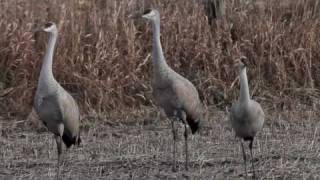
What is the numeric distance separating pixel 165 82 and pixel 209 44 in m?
3.39

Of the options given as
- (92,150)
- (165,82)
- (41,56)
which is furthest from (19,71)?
(165,82)

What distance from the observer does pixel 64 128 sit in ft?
27.6

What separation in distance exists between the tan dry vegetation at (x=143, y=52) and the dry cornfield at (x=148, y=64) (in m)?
0.01

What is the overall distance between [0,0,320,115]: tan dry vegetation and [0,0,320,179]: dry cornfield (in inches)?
0.6

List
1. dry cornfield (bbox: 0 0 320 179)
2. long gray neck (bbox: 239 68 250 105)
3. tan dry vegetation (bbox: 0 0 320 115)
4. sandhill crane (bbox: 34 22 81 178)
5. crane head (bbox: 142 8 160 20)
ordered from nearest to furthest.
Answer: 1. long gray neck (bbox: 239 68 250 105)
2. sandhill crane (bbox: 34 22 81 178)
3. crane head (bbox: 142 8 160 20)
4. dry cornfield (bbox: 0 0 320 179)
5. tan dry vegetation (bbox: 0 0 320 115)

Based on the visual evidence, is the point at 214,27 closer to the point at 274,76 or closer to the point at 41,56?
the point at 274,76

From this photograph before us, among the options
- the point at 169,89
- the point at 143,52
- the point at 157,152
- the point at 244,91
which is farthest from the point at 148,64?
the point at 244,91

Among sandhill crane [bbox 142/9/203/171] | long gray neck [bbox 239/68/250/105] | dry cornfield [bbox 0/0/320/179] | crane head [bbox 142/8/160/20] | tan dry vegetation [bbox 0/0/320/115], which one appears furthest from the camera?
tan dry vegetation [bbox 0/0/320/115]

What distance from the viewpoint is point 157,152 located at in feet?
29.7

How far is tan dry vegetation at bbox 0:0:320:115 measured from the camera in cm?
1124

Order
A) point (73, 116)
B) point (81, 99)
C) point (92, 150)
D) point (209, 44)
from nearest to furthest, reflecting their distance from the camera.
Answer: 1. point (73, 116)
2. point (92, 150)
3. point (81, 99)
4. point (209, 44)

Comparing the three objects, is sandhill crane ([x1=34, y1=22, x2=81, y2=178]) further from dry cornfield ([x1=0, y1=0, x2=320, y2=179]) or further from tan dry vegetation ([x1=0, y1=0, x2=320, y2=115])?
tan dry vegetation ([x1=0, y1=0, x2=320, y2=115])

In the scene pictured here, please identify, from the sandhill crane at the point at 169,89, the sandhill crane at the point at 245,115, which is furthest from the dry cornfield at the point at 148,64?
the sandhill crane at the point at 245,115

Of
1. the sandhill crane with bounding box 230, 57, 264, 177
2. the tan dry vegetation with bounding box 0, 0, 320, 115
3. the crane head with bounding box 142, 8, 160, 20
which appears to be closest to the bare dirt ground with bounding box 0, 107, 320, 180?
the sandhill crane with bounding box 230, 57, 264, 177
